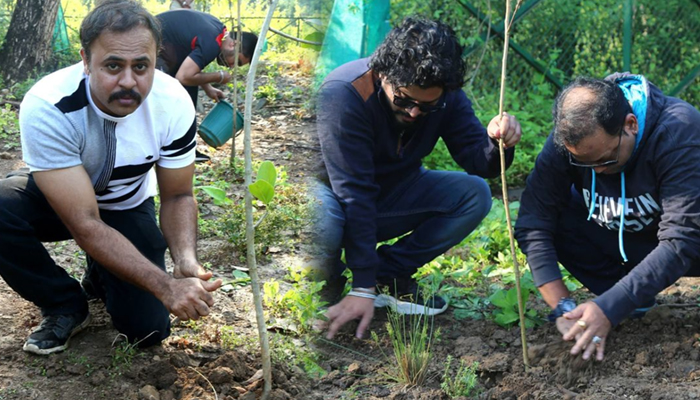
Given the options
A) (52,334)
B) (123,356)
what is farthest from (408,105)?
(52,334)

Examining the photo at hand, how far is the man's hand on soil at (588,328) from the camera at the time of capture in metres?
2.56

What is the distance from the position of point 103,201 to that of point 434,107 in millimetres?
1294

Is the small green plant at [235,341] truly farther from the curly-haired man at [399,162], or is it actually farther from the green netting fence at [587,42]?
the green netting fence at [587,42]

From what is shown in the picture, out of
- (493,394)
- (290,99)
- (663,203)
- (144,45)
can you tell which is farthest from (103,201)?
(290,99)

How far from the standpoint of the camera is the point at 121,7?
8.20 ft

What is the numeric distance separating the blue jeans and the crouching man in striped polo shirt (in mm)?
716

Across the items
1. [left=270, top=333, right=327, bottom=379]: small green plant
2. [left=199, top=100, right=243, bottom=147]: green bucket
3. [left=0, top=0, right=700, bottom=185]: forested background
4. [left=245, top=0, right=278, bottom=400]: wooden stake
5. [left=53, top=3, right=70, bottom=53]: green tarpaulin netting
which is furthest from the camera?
[left=53, top=3, right=70, bottom=53]: green tarpaulin netting

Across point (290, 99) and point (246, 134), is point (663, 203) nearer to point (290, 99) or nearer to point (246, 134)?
point (246, 134)

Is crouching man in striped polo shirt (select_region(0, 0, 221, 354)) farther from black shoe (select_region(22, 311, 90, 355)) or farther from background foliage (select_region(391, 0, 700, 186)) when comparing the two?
background foliage (select_region(391, 0, 700, 186))

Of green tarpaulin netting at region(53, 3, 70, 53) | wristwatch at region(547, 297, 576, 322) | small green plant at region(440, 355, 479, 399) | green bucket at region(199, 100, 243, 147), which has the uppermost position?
green tarpaulin netting at region(53, 3, 70, 53)

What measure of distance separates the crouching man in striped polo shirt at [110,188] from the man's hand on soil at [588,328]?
4.07 feet

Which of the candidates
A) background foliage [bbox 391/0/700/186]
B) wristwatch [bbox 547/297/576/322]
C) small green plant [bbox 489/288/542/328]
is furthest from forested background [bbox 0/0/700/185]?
wristwatch [bbox 547/297/576/322]

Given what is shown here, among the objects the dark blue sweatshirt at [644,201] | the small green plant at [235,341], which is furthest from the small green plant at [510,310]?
the small green plant at [235,341]

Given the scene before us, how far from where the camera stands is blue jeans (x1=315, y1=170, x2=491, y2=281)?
10.6 ft
